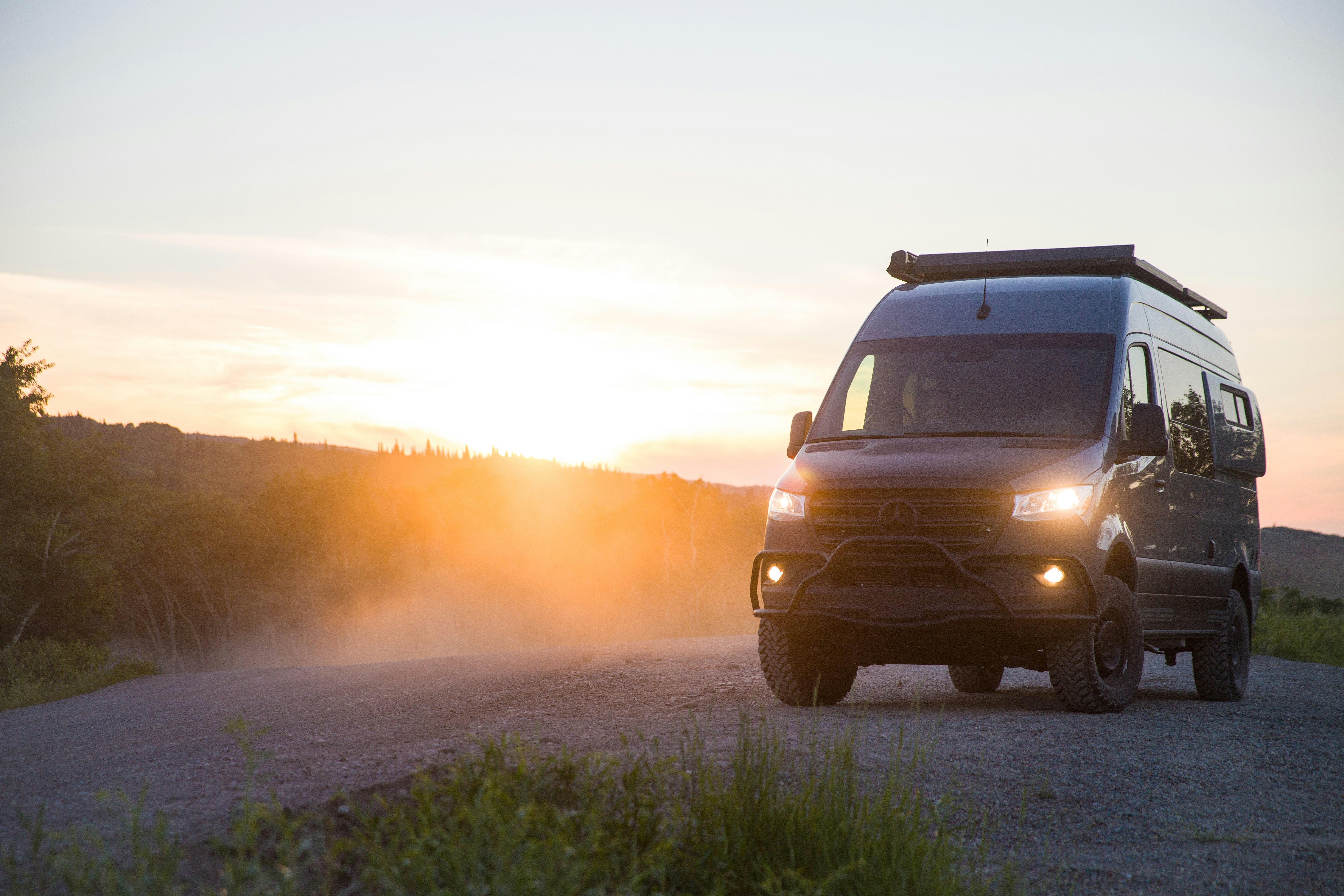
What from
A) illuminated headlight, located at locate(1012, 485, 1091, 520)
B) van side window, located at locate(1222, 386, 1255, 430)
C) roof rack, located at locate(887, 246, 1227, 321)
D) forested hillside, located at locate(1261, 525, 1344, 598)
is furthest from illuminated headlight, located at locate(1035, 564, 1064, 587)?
forested hillside, located at locate(1261, 525, 1344, 598)

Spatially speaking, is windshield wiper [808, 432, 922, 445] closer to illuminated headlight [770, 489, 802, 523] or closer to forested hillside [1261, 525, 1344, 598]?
illuminated headlight [770, 489, 802, 523]

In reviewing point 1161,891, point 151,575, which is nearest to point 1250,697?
point 1161,891

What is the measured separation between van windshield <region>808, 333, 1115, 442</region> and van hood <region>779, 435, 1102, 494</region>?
228mm

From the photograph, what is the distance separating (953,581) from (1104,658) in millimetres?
1643

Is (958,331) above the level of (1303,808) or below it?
above

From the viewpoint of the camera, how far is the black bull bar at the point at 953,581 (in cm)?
710

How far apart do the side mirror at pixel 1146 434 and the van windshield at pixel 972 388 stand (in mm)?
244

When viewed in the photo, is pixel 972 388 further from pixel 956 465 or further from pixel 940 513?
pixel 940 513

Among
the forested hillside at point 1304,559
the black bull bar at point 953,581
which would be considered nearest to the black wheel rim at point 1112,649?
the black bull bar at point 953,581

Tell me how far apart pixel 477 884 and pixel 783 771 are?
101 inches

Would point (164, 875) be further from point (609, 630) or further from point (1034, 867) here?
point (609, 630)

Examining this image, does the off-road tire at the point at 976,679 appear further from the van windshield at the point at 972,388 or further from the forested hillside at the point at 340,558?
the forested hillside at the point at 340,558

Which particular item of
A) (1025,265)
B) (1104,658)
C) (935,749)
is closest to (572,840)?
(935,749)

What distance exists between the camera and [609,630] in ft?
268
